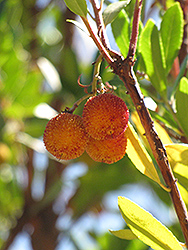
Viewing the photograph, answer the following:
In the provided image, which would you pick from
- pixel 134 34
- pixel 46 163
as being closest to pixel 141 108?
pixel 134 34

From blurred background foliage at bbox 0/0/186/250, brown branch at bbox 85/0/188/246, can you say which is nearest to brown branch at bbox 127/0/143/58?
brown branch at bbox 85/0/188/246

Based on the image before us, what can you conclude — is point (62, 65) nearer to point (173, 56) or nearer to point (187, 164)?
point (173, 56)

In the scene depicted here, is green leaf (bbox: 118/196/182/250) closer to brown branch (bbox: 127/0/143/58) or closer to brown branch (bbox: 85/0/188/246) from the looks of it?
brown branch (bbox: 85/0/188/246)

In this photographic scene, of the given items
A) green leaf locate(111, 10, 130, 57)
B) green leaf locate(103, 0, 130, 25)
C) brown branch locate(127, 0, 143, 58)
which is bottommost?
green leaf locate(111, 10, 130, 57)

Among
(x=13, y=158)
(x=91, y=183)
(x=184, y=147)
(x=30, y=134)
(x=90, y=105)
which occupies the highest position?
(x=90, y=105)

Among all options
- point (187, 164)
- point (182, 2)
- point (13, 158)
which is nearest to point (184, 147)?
point (187, 164)

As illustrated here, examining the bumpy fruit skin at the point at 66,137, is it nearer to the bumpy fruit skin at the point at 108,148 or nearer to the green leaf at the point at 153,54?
the bumpy fruit skin at the point at 108,148
